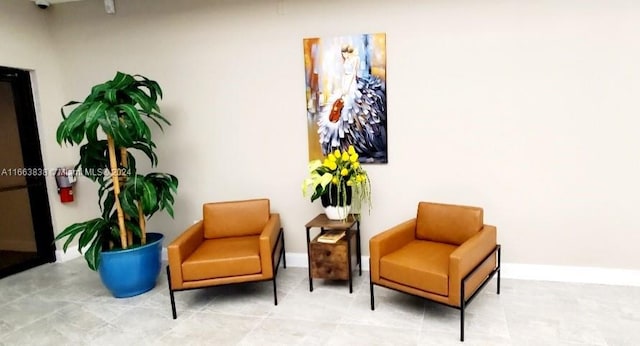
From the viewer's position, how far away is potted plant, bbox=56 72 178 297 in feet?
9.86

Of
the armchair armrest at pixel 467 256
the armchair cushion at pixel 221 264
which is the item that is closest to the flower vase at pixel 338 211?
the armchair cushion at pixel 221 264

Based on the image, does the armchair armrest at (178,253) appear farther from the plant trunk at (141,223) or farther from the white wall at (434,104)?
the white wall at (434,104)

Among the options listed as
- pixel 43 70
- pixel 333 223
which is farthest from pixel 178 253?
pixel 43 70

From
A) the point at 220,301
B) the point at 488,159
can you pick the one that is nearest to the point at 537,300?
the point at 488,159

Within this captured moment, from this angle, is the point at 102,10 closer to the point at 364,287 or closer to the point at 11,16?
the point at 11,16

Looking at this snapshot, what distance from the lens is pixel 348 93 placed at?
352 cm

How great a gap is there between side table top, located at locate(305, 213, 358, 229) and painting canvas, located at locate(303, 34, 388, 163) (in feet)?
1.95

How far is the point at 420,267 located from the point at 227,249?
1.57m

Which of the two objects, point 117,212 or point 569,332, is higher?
point 117,212

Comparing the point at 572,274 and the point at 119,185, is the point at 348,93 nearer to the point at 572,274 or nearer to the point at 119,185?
the point at 119,185

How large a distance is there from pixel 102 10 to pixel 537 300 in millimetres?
5081

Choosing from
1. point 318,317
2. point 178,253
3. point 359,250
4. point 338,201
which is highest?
point 338,201

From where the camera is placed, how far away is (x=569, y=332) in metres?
2.50

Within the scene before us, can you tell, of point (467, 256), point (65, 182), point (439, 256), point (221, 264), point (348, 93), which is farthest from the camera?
point (65, 182)
